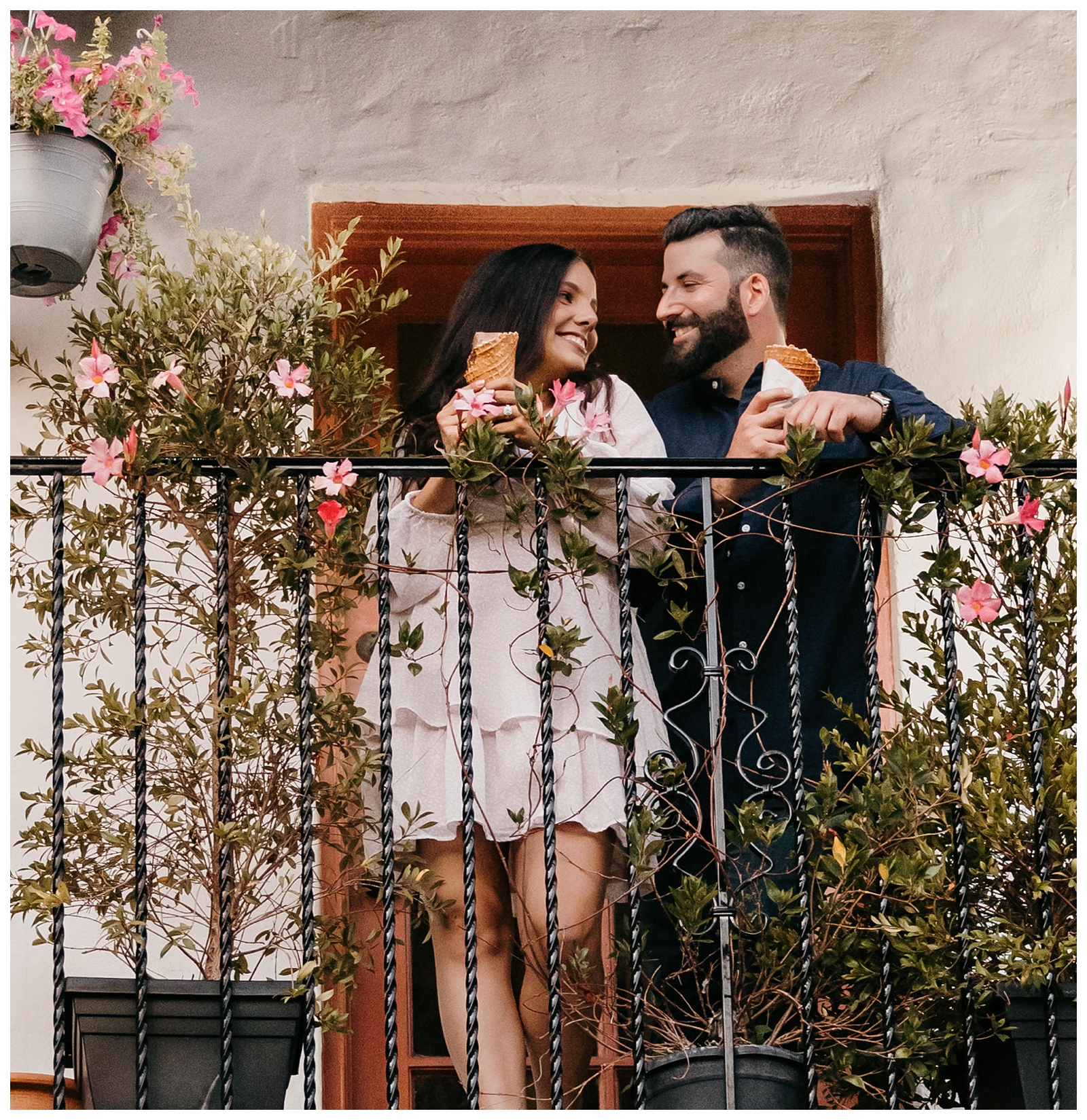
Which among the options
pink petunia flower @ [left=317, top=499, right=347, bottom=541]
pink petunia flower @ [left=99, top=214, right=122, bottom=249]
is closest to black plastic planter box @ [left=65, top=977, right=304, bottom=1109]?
pink petunia flower @ [left=317, top=499, right=347, bottom=541]

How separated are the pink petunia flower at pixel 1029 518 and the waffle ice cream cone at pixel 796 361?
2.18ft

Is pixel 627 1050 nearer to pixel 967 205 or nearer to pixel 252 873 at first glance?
pixel 252 873

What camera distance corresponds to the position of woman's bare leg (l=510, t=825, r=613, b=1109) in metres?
3.55

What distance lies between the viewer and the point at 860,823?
10.7 feet

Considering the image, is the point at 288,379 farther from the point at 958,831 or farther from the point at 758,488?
the point at 958,831

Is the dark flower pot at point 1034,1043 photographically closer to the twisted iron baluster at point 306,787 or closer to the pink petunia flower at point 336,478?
the twisted iron baluster at point 306,787

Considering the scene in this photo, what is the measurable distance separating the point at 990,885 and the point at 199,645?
2.33 metres

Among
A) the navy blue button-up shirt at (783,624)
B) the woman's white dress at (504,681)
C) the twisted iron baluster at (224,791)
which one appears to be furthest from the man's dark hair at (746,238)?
the twisted iron baluster at (224,791)

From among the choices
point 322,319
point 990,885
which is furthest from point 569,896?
point 322,319

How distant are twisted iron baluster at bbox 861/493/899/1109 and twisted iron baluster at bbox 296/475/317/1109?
4.02ft

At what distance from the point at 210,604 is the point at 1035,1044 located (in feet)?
7.45

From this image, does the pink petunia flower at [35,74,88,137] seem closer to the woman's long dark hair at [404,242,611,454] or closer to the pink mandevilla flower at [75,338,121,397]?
the pink mandevilla flower at [75,338,121,397]

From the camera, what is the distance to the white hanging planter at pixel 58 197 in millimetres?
4066

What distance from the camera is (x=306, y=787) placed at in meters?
3.31
